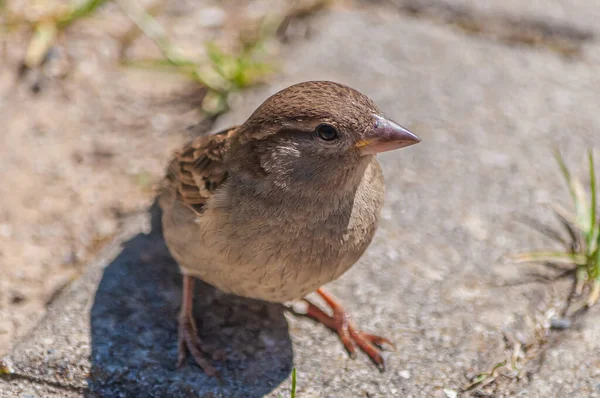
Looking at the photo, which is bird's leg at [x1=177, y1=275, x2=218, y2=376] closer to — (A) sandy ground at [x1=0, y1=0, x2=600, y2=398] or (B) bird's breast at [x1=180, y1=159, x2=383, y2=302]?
(A) sandy ground at [x1=0, y1=0, x2=600, y2=398]

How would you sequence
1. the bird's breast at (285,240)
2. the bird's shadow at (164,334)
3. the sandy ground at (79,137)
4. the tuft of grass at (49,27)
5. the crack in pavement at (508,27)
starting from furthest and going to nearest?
the crack in pavement at (508,27) → the tuft of grass at (49,27) → the sandy ground at (79,137) → the bird's shadow at (164,334) → the bird's breast at (285,240)

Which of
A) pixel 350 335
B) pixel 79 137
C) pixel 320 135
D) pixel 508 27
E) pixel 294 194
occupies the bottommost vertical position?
pixel 79 137

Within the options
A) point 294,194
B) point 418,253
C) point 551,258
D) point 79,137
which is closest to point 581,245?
point 551,258

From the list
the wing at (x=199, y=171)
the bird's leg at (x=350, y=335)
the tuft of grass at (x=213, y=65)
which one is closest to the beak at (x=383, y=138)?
the wing at (x=199, y=171)

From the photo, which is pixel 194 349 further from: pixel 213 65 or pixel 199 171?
pixel 213 65

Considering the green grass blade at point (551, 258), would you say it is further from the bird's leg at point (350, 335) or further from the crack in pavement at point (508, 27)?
the crack in pavement at point (508, 27)
